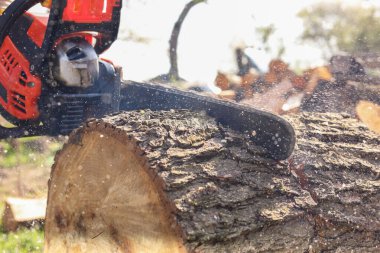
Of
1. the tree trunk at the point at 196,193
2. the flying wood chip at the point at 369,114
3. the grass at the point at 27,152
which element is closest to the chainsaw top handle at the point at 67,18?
the tree trunk at the point at 196,193

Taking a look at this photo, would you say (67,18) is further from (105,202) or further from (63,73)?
(105,202)

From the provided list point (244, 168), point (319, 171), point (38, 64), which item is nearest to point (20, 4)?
point (38, 64)

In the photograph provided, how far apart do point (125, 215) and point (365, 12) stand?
21453 mm

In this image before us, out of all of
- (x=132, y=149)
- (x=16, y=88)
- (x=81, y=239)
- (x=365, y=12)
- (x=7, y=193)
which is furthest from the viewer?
(x=365, y=12)

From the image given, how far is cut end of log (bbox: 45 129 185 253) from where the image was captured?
152cm

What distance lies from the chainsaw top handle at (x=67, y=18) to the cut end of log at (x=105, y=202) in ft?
2.47

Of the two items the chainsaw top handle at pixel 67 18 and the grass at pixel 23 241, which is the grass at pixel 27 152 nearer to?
the grass at pixel 23 241

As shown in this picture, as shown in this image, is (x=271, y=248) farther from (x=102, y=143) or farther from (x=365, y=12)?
(x=365, y=12)

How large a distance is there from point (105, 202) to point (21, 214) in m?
2.50

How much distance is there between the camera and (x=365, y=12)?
2048cm

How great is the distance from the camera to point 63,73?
7.98ft

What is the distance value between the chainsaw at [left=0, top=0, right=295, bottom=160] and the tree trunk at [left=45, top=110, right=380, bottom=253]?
17.3 inches

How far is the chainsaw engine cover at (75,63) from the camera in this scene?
7.94 ft

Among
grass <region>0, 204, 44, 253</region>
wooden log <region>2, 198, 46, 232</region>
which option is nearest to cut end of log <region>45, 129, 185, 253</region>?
grass <region>0, 204, 44, 253</region>
